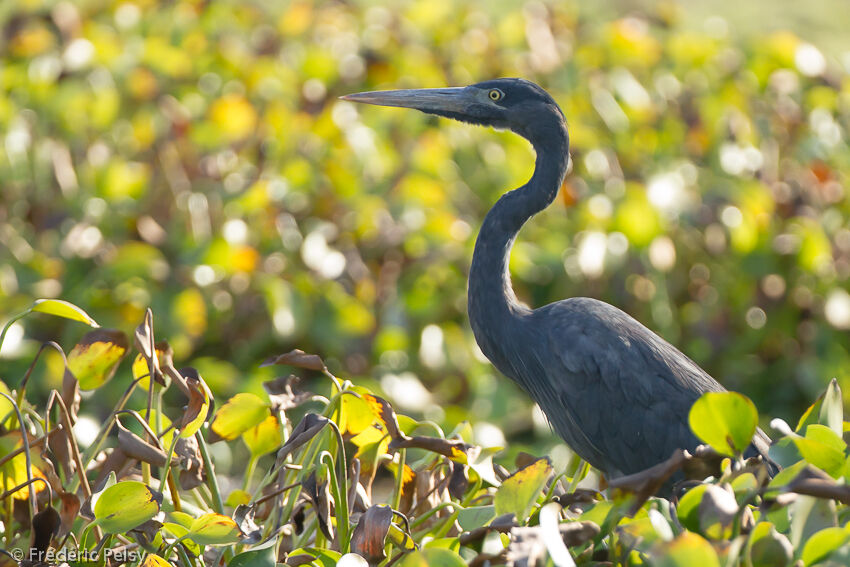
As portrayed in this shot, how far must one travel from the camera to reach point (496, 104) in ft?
9.51

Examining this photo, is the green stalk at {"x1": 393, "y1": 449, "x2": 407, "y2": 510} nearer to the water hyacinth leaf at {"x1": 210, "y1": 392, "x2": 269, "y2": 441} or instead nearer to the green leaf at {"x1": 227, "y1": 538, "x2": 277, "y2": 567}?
the water hyacinth leaf at {"x1": 210, "y1": 392, "x2": 269, "y2": 441}

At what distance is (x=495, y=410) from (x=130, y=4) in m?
3.72

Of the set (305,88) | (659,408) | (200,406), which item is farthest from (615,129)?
(200,406)

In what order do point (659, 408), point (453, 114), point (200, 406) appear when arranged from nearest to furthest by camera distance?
point (200, 406) < point (659, 408) < point (453, 114)

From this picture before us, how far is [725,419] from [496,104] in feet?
5.08

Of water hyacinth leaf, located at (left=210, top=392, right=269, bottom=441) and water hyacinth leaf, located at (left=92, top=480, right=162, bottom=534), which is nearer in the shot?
water hyacinth leaf, located at (left=92, top=480, right=162, bottom=534)

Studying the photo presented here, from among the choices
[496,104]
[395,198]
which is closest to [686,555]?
[496,104]

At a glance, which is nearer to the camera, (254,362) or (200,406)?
(200,406)

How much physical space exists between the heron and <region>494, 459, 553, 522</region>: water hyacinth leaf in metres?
1.00

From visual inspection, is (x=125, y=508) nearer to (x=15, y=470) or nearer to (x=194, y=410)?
(x=194, y=410)

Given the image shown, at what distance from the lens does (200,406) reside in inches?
72.5

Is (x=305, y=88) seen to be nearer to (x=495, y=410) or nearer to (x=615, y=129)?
(x=615, y=129)

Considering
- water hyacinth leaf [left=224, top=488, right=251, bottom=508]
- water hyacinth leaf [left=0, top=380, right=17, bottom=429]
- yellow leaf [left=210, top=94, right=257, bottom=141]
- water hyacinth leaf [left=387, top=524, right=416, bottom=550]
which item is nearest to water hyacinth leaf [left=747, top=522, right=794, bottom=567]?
water hyacinth leaf [left=387, top=524, right=416, bottom=550]

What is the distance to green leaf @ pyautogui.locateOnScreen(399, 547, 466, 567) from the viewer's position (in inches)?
58.2
